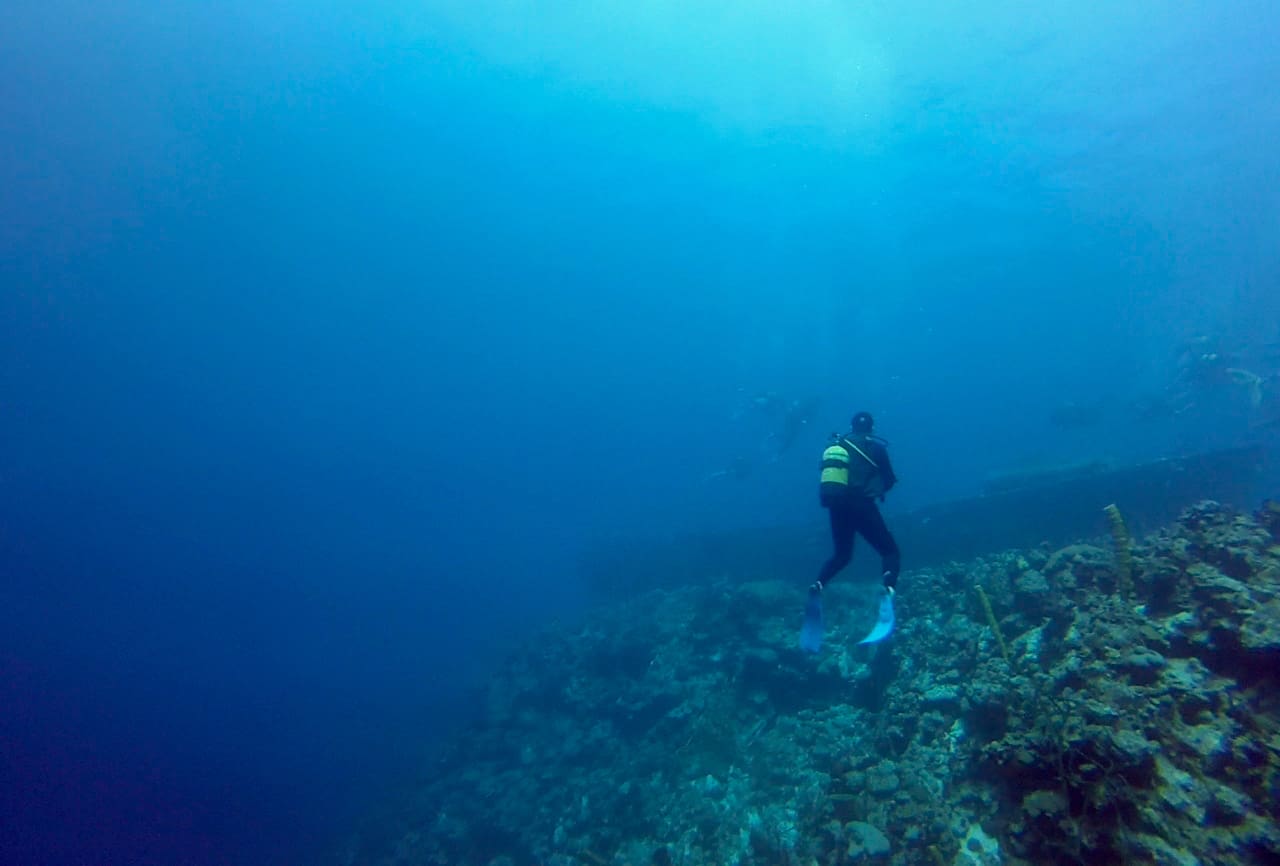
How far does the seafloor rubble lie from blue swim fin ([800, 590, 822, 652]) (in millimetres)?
1143

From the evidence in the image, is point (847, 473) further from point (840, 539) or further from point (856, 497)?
point (840, 539)

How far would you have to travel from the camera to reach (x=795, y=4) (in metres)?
30.1

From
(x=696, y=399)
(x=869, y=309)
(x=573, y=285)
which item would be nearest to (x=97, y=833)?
(x=573, y=285)

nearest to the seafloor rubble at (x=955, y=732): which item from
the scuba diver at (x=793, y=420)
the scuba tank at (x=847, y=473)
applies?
the scuba tank at (x=847, y=473)

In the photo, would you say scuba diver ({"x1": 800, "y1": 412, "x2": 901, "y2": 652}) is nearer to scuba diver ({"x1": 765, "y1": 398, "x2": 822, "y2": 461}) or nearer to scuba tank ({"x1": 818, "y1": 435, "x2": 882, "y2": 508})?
scuba tank ({"x1": 818, "y1": 435, "x2": 882, "y2": 508})

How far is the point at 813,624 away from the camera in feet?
26.0

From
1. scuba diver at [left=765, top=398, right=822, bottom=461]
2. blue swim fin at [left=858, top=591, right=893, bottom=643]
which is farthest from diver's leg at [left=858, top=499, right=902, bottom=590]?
scuba diver at [left=765, top=398, right=822, bottom=461]

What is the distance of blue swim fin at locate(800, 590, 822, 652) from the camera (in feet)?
25.8

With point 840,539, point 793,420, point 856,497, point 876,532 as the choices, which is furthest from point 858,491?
point 793,420

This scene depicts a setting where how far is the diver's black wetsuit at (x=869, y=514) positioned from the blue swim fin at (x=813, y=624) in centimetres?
37

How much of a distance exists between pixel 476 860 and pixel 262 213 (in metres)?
63.8

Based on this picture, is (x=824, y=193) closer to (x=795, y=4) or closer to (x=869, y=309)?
(x=795, y=4)

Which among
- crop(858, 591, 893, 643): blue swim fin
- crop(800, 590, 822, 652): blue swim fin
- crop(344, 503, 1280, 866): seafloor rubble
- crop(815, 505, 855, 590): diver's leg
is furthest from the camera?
crop(800, 590, 822, 652): blue swim fin

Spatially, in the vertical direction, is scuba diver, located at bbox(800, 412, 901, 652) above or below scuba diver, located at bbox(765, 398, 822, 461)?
below
